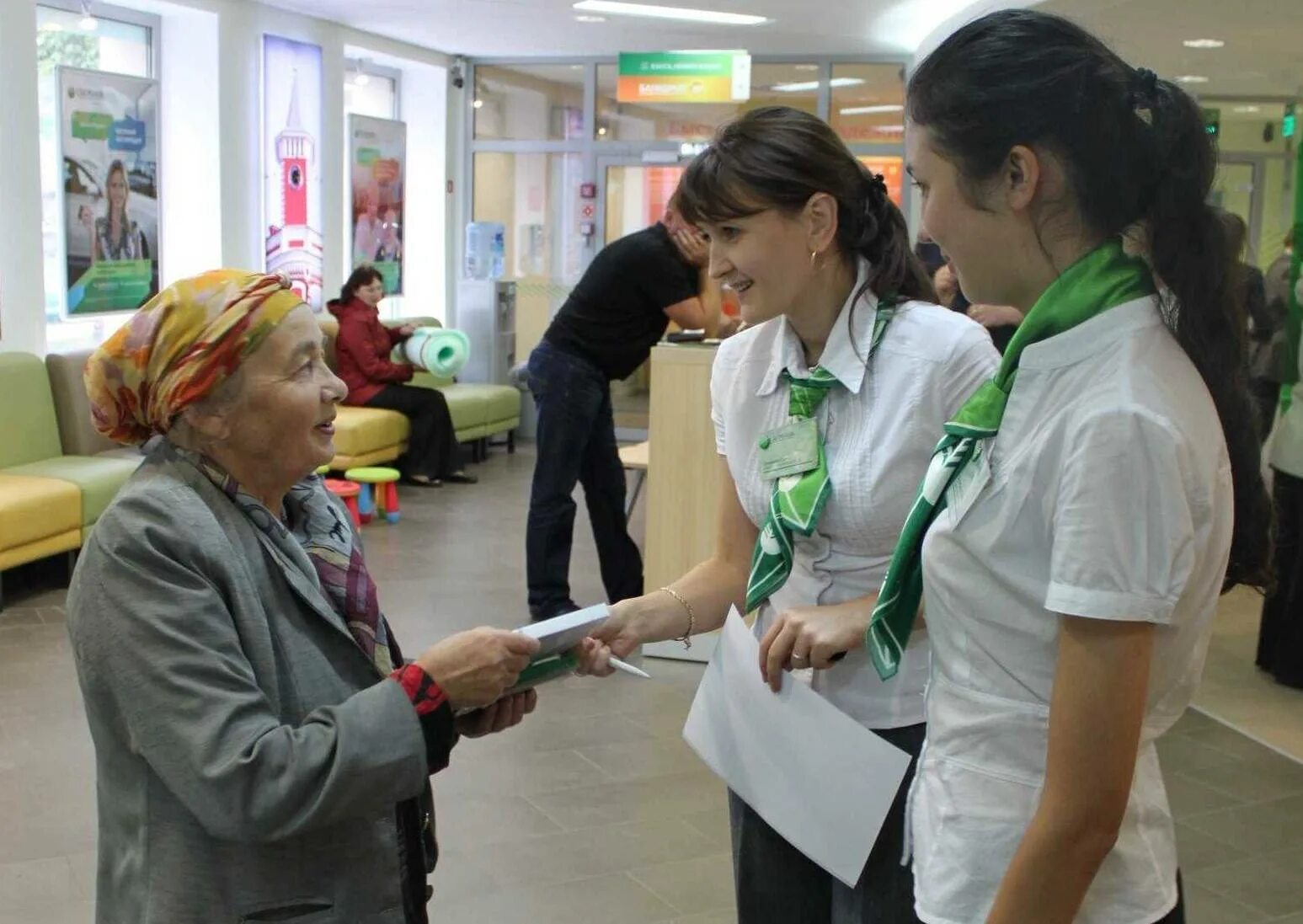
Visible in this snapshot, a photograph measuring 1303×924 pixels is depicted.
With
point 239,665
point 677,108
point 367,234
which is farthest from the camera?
point 677,108

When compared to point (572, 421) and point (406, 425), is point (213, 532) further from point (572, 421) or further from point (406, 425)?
point (406, 425)

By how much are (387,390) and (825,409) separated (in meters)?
8.59

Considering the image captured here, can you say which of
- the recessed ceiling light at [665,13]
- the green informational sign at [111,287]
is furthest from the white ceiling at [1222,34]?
the green informational sign at [111,287]

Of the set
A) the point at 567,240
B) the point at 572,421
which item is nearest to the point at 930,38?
the point at 567,240

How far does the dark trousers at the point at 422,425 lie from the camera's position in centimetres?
1005

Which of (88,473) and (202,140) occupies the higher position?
(202,140)

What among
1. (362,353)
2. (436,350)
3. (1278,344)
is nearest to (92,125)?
(362,353)

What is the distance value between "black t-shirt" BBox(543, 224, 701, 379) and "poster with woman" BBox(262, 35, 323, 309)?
214 inches

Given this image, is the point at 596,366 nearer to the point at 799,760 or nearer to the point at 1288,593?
the point at 1288,593

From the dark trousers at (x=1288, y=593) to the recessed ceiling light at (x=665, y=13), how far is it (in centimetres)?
643

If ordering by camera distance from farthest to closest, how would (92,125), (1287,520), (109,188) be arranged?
(109,188) < (92,125) < (1287,520)

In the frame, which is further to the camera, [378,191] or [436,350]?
[378,191]

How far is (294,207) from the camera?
1096 cm

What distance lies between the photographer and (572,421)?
5.75 meters
